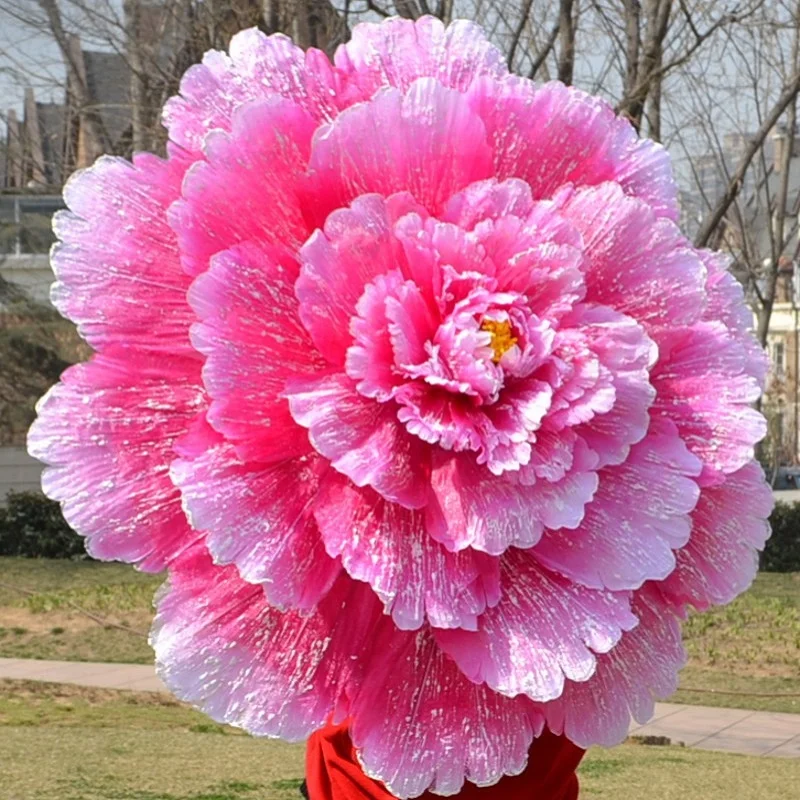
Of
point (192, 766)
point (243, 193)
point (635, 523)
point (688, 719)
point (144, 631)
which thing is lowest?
point (144, 631)

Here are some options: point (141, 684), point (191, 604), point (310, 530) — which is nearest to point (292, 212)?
point (310, 530)

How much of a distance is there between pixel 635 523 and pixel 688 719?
8057 millimetres

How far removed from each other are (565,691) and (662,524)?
0.80 ft

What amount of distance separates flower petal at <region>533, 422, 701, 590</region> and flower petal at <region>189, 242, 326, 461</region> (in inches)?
13.3

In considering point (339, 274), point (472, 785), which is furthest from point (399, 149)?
point (472, 785)

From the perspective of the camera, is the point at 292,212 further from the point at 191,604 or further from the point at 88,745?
the point at 88,745

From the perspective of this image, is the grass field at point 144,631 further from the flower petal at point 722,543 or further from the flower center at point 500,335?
the flower center at point 500,335

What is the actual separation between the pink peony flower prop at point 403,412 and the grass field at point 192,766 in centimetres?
397

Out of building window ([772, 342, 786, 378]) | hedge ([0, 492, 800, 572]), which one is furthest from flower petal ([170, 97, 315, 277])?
building window ([772, 342, 786, 378])

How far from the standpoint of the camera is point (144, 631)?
466 inches

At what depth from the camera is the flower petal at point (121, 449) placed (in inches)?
65.4

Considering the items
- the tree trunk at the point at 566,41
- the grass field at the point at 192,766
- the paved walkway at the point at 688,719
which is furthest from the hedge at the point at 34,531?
the grass field at the point at 192,766

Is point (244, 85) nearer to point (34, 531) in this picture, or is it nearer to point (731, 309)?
point (731, 309)

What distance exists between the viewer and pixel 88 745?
688 centimetres
